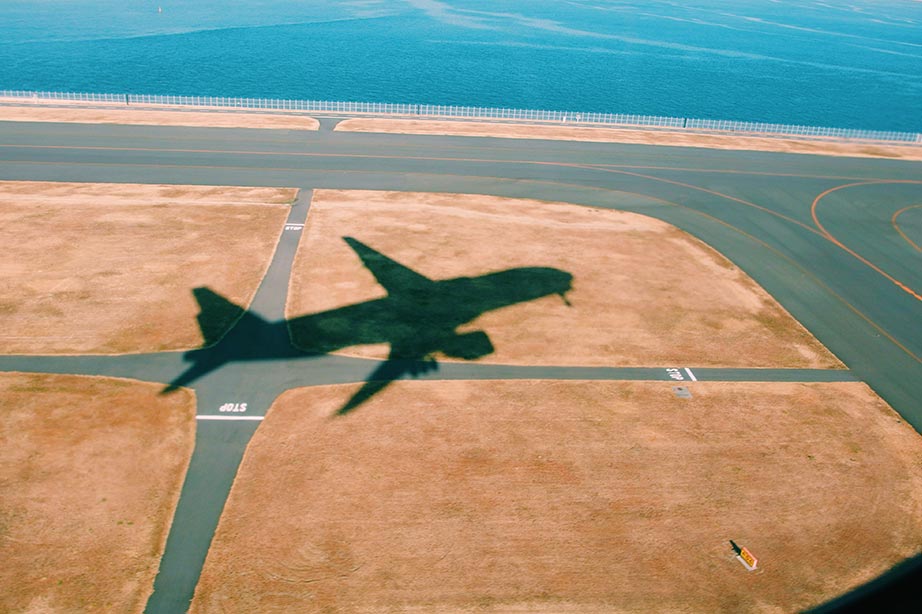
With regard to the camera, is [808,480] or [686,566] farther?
[808,480]

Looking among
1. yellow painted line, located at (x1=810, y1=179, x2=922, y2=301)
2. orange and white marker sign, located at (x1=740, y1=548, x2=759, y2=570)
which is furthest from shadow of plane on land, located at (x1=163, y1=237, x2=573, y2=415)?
yellow painted line, located at (x1=810, y1=179, x2=922, y2=301)

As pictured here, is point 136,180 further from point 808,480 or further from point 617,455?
point 808,480

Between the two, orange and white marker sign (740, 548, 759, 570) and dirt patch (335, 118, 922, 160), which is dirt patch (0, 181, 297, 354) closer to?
orange and white marker sign (740, 548, 759, 570)

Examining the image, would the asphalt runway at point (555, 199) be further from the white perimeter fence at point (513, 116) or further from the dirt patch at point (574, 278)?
the white perimeter fence at point (513, 116)

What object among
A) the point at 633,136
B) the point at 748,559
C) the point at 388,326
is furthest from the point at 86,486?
the point at 633,136

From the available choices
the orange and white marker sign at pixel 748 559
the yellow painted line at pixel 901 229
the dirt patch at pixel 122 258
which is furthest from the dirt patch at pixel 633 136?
the orange and white marker sign at pixel 748 559

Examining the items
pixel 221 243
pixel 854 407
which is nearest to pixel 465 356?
pixel 854 407

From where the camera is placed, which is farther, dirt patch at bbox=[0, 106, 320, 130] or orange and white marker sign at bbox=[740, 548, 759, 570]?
dirt patch at bbox=[0, 106, 320, 130]
